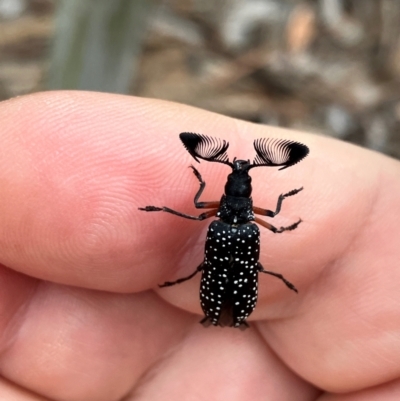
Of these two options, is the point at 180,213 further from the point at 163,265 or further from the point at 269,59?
the point at 269,59

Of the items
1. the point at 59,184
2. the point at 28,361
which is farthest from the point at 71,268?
the point at 28,361

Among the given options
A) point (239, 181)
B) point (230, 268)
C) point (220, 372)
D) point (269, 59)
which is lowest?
point (220, 372)

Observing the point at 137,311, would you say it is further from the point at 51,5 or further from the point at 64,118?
the point at 51,5

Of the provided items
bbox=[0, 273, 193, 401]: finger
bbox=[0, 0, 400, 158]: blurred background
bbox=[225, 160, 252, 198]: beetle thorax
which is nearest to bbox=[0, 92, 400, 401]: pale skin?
bbox=[0, 273, 193, 401]: finger

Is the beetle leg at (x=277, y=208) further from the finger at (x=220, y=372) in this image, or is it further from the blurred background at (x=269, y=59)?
the blurred background at (x=269, y=59)

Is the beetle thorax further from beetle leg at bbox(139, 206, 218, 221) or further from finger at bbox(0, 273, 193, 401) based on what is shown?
finger at bbox(0, 273, 193, 401)

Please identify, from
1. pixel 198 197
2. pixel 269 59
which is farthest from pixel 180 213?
pixel 269 59

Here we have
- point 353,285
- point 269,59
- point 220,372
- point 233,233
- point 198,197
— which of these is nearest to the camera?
point 233,233
